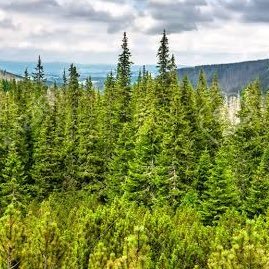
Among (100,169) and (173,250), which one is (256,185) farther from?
(173,250)

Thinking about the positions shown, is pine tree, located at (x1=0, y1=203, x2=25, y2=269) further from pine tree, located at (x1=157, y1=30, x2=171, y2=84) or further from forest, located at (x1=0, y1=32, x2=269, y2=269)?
pine tree, located at (x1=157, y1=30, x2=171, y2=84)

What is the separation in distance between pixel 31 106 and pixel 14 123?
9176mm

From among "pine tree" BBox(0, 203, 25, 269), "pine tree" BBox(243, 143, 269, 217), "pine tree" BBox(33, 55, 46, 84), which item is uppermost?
"pine tree" BBox(33, 55, 46, 84)

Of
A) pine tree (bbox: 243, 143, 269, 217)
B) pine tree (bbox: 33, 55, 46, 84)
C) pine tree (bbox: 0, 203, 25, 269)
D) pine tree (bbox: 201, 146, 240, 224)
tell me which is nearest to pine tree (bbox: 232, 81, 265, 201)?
pine tree (bbox: 243, 143, 269, 217)

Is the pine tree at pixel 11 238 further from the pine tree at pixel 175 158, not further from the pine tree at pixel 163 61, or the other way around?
the pine tree at pixel 163 61

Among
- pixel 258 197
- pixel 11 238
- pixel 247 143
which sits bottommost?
pixel 258 197

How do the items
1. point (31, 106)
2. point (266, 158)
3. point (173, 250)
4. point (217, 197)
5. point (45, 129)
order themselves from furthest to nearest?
point (31, 106), point (45, 129), point (266, 158), point (217, 197), point (173, 250)

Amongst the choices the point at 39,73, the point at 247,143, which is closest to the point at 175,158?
the point at 247,143

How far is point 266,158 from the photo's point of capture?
52.4m

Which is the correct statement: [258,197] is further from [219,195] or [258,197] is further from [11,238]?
[11,238]

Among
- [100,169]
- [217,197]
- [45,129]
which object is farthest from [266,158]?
[45,129]

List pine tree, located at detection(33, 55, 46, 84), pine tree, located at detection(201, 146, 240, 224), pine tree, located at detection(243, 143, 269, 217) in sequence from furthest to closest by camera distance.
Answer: pine tree, located at detection(33, 55, 46, 84), pine tree, located at detection(243, 143, 269, 217), pine tree, located at detection(201, 146, 240, 224)

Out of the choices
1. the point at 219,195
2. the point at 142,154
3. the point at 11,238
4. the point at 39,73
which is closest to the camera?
the point at 11,238

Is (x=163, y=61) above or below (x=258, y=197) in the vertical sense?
above
